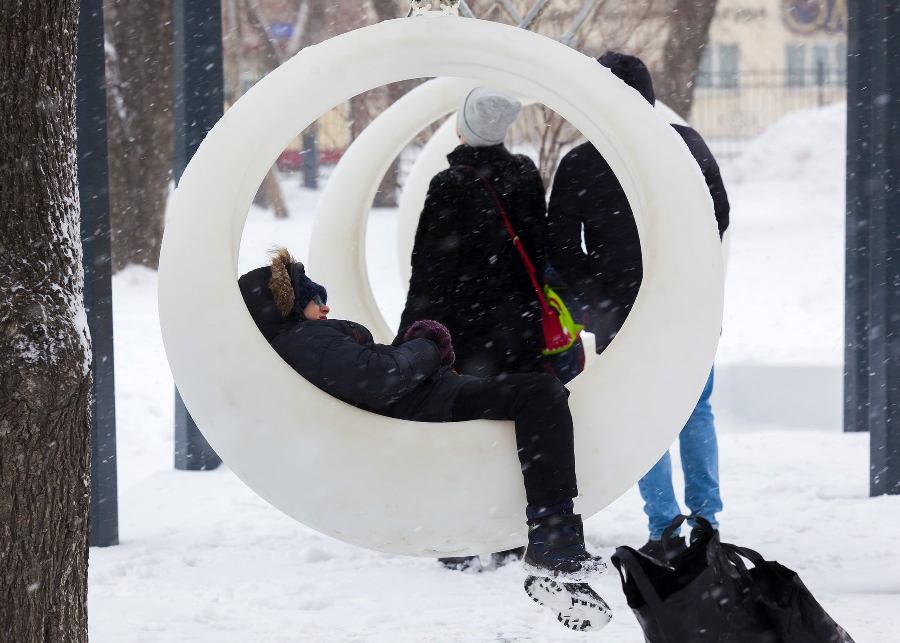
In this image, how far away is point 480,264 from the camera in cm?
442

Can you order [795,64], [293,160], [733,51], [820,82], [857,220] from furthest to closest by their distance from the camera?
[795,64] → [733,51] → [293,160] → [820,82] → [857,220]

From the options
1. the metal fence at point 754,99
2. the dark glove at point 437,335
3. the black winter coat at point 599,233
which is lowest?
the dark glove at point 437,335

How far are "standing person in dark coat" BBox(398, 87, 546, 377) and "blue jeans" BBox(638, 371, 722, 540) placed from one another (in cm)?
68

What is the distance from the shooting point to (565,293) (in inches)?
180

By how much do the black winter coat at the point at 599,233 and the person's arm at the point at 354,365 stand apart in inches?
45.0

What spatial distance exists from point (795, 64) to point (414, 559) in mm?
27454

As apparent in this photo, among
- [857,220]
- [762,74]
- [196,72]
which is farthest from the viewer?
[762,74]

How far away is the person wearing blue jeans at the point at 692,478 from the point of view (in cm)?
469

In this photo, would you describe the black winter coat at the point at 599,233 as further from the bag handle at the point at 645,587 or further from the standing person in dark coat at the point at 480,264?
the bag handle at the point at 645,587

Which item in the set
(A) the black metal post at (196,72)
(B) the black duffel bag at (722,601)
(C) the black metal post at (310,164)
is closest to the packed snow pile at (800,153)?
(C) the black metal post at (310,164)

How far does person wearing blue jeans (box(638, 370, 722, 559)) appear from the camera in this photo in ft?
15.4

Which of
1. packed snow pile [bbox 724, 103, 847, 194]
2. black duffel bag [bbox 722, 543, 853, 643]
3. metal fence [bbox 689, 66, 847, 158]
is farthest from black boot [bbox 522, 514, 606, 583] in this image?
metal fence [bbox 689, 66, 847, 158]

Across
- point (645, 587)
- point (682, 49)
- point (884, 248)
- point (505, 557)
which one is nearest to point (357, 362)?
point (645, 587)

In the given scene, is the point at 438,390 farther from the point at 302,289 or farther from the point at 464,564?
the point at 464,564
